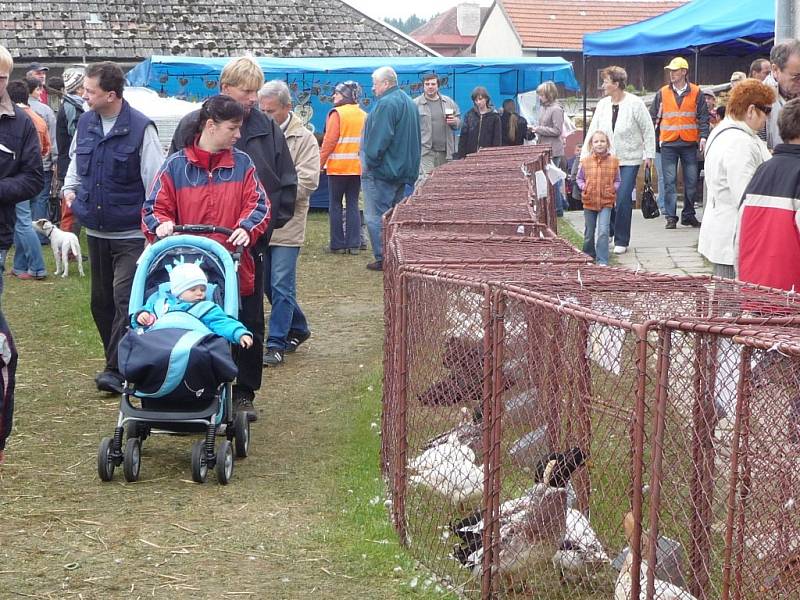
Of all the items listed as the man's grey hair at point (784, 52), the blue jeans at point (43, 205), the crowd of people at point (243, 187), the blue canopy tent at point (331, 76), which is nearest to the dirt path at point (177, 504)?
the crowd of people at point (243, 187)

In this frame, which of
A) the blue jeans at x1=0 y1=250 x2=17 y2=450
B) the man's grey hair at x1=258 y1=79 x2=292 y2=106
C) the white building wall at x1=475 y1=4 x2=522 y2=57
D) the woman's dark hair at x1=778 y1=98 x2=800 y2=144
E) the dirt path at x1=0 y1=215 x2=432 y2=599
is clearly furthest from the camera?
the white building wall at x1=475 y1=4 x2=522 y2=57

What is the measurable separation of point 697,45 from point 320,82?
6.20 meters

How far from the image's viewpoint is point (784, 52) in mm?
7328

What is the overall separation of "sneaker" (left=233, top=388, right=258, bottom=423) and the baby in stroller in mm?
1071

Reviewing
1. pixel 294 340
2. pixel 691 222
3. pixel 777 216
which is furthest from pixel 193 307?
pixel 691 222

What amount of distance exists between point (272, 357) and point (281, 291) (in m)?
0.45

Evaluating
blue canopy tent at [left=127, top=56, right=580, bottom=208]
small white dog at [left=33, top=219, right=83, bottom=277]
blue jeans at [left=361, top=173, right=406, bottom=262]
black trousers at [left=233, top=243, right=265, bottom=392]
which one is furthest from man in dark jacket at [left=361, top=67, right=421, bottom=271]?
blue canopy tent at [left=127, top=56, right=580, bottom=208]

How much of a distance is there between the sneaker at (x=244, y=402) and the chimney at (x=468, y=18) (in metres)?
86.0

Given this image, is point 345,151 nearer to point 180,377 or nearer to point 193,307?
point 193,307

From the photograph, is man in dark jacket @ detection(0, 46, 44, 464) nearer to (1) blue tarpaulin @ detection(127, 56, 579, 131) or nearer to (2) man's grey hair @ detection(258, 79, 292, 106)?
(2) man's grey hair @ detection(258, 79, 292, 106)

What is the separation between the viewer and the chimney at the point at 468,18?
296 ft

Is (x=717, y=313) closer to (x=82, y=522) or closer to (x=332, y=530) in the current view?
(x=332, y=530)

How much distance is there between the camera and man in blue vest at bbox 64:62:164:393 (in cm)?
698

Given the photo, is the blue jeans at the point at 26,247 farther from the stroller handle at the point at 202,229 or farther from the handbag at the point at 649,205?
the handbag at the point at 649,205
